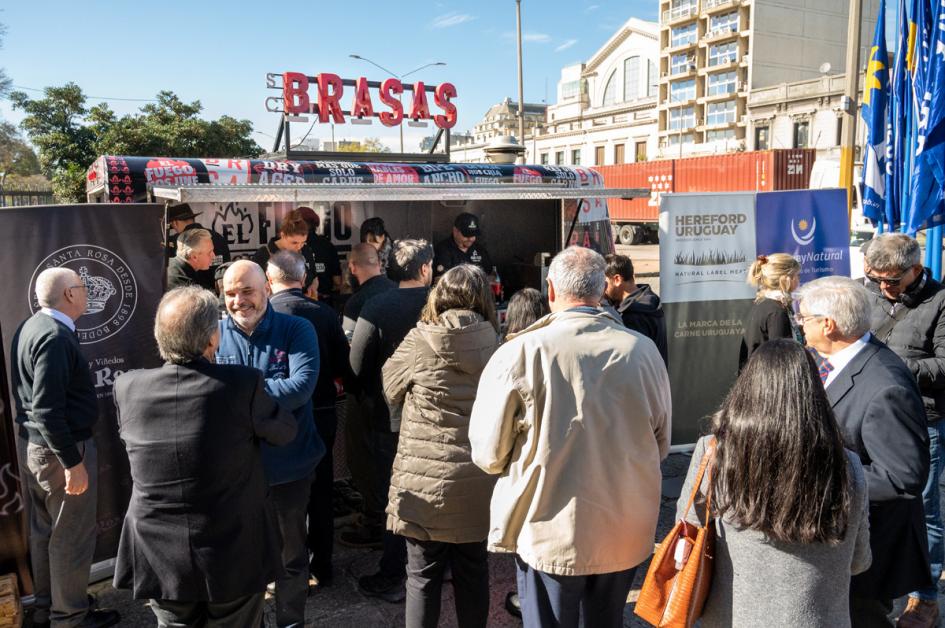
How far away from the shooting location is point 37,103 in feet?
81.3

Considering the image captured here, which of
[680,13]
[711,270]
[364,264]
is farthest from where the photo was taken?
[680,13]

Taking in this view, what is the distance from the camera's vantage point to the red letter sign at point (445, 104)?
1038cm

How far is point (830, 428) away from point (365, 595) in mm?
2668

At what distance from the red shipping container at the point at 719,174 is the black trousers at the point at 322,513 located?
23.2m

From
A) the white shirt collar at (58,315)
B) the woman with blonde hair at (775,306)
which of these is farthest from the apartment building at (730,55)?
the white shirt collar at (58,315)

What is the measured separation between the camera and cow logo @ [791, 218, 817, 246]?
5.49 meters

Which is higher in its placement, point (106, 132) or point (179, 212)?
point (106, 132)

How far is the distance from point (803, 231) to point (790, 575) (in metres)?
4.46

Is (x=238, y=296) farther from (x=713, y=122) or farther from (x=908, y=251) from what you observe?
(x=713, y=122)

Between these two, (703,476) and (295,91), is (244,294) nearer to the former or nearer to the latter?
(703,476)

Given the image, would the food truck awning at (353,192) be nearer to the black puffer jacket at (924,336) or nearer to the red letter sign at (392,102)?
the black puffer jacket at (924,336)

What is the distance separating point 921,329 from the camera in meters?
3.47

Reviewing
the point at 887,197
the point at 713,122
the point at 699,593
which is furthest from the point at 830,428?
the point at 713,122

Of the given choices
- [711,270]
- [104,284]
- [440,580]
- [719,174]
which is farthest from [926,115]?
[719,174]
